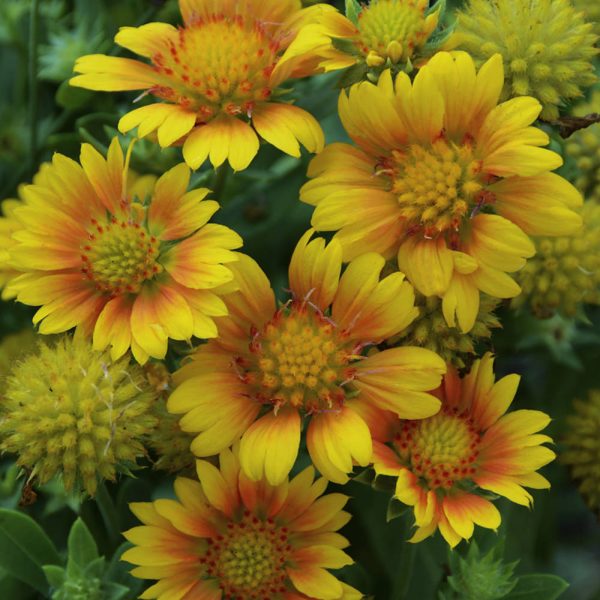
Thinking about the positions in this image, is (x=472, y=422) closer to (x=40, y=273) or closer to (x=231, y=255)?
(x=231, y=255)

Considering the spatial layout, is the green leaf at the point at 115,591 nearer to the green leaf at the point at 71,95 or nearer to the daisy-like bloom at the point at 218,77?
the daisy-like bloom at the point at 218,77

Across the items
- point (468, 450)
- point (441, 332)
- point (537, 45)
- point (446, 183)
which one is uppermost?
point (537, 45)

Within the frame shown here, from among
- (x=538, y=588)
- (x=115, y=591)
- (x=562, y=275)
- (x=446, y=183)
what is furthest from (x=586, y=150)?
(x=115, y=591)

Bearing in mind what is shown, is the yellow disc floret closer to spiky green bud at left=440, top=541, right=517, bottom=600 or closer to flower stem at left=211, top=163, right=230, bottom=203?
flower stem at left=211, top=163, right=230, bottom=203

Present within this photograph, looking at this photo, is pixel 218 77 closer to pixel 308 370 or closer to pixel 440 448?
pixel 308 370

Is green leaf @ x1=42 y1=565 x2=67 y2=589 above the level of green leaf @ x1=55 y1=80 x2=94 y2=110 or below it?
below

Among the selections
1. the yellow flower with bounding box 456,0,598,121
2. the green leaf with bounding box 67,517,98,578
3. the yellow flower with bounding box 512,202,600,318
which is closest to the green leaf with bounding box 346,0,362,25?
the yellow flower with bounding box 456,0,598,121
